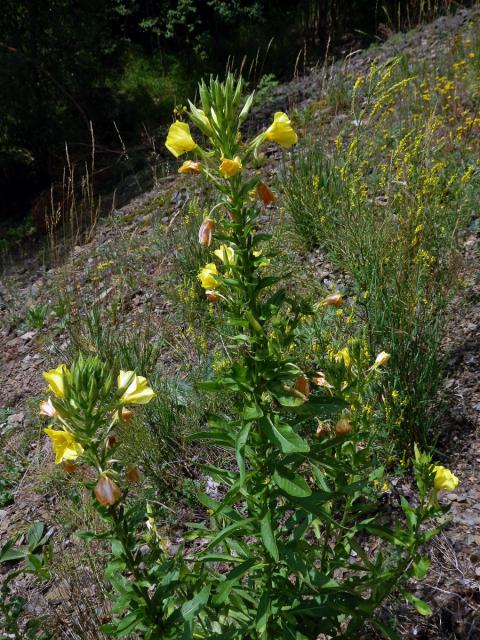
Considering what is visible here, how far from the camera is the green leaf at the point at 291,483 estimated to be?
127 cm

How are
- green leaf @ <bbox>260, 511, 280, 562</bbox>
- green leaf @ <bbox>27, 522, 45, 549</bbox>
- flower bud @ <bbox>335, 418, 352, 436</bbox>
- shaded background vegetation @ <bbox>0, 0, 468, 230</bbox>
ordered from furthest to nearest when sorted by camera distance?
shaded background vegetation @ <bbox>0, 0, 468, 230</bbox>, green leaf @ <bbox>27, 522, 45, 549</bbox>, flower bud @ <bbox>335, 418, 352, 436</bbox>, green leaf @ <bbox>260, 511, 280, 562</bbox>

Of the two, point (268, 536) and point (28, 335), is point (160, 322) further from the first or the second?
point (268, 536)

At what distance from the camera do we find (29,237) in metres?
6.00

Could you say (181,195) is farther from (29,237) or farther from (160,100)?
(160,100)

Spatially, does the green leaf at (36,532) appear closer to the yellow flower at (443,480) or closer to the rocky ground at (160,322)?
the rocky ground at (160,322)

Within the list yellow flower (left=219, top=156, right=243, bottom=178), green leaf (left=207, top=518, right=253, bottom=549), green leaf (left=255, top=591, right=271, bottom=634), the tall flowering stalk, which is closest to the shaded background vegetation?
A: the tall flowering stalk

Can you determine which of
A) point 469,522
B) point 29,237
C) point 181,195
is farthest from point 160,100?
point 469,522

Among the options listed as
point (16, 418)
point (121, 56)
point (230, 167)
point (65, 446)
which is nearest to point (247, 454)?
point (65, 446)

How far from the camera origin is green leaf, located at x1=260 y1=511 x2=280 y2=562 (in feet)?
4.23

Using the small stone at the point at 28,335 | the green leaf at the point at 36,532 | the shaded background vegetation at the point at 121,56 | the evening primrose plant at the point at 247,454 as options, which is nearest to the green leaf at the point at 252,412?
the evening primrose plant at the point at 247,454

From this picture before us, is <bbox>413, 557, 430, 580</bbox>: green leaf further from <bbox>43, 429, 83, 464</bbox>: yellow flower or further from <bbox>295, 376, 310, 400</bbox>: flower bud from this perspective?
<bbox>43, 429, 83, 464</bbox>: yellow flower

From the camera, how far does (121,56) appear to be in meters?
8.62

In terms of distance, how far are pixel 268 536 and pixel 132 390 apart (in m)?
0.46

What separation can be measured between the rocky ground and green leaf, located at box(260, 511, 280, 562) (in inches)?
27.4
